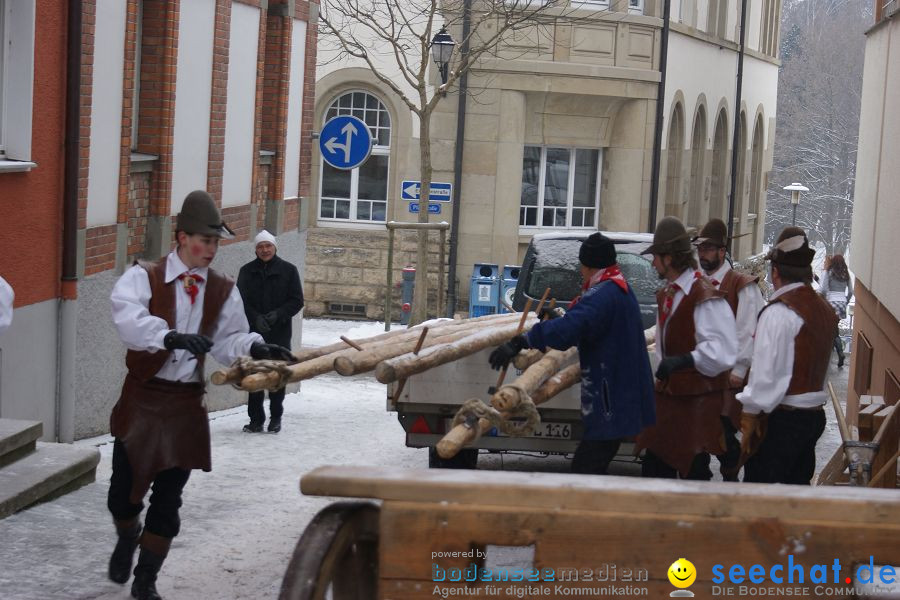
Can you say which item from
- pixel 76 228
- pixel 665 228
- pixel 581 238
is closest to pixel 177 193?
pixel 76 228

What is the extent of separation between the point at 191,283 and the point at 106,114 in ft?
19.3

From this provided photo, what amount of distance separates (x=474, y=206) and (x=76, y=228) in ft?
57.0

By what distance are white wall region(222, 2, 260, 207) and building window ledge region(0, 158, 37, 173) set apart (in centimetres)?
508

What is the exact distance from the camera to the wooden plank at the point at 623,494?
399 cm

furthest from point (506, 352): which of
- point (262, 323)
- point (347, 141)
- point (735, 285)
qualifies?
point (347, 141)

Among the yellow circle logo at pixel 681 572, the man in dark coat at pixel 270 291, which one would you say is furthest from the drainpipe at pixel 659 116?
the yellow circle logo at pixel 681 572

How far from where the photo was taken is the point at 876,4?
1527 centimetres

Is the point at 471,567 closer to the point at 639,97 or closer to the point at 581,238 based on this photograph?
the point at 581,238

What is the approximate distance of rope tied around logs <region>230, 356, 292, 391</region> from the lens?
6805mm

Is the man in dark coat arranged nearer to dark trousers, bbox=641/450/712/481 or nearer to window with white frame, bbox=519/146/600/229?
dark trousers, bbox=641/450/712/481

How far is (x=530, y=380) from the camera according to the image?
26.6 feet

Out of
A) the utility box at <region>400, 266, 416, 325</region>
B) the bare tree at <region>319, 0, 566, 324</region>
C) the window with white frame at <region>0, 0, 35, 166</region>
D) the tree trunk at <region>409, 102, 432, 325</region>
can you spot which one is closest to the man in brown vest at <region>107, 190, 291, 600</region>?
the window with white frame at <region>0, 0, 35, 166</region>

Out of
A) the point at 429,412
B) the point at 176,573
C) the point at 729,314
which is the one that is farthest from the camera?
the point at 429,412

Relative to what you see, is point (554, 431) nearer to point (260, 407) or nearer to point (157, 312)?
point (260, 407)
